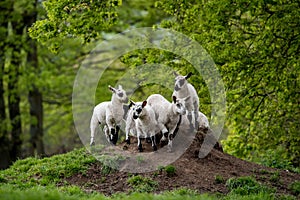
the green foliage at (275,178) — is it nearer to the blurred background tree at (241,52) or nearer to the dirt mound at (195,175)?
the dirt mound at (195,175)

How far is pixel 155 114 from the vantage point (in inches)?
551

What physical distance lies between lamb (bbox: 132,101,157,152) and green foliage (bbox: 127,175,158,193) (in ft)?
3.76

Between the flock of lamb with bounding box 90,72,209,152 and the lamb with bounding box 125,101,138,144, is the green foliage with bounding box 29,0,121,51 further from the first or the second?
the lamb with bounding box 125,101,138,144

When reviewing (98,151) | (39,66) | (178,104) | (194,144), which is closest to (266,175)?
(194,144)

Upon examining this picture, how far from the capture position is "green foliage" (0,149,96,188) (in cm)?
1356

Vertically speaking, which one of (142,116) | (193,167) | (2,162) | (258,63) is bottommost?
(2,162)

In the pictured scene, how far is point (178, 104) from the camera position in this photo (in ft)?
44.0

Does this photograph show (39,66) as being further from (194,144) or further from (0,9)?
(194,144)

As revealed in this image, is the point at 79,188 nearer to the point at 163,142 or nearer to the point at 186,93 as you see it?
the point at 163,142

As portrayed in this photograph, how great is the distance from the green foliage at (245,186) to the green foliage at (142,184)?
1.86 m

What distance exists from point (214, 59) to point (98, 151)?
20.3ft

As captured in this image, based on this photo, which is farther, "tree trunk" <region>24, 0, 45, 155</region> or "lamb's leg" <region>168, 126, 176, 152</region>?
"tree trunk" <region>24, 0, 45, 155</region>

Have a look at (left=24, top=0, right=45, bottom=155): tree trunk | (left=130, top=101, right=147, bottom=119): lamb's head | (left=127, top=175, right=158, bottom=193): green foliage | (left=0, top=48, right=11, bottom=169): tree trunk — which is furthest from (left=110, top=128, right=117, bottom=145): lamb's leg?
(left=24, top=0, right=45, bottom=155): tree trunk

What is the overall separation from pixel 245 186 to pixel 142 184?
8.31ft
